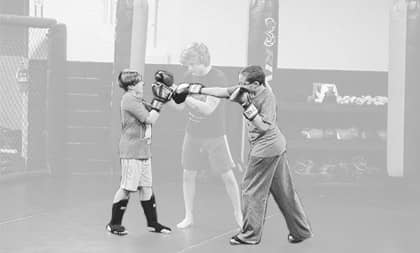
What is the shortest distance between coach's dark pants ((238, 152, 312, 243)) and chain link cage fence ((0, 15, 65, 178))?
18.6 feet

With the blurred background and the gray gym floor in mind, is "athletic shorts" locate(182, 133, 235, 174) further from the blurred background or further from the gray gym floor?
the blurred background

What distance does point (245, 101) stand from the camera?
227 inches

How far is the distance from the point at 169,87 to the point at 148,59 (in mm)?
5895

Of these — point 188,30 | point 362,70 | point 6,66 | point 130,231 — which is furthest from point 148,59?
point 130,231

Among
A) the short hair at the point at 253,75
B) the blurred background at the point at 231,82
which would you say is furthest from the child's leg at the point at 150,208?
the blurred background at the point at 231,82

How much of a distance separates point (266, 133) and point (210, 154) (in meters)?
1.06

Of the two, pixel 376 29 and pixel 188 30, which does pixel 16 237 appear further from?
pixel 376 29

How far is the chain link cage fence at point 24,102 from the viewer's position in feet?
36.4

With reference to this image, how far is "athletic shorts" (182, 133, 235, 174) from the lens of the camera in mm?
6855

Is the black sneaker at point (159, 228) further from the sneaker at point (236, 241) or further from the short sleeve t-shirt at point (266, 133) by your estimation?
the short sleeve t-shirt at point (266, 133)

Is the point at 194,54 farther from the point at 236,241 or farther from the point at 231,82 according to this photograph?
the point at 231,82

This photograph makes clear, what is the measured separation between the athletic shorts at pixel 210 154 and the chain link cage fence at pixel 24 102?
465 centimetres

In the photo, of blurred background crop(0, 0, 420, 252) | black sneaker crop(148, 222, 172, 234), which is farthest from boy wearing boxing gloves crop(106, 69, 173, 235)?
blurred background crop(0, 0, 420, 252)

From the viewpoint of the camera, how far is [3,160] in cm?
1087
